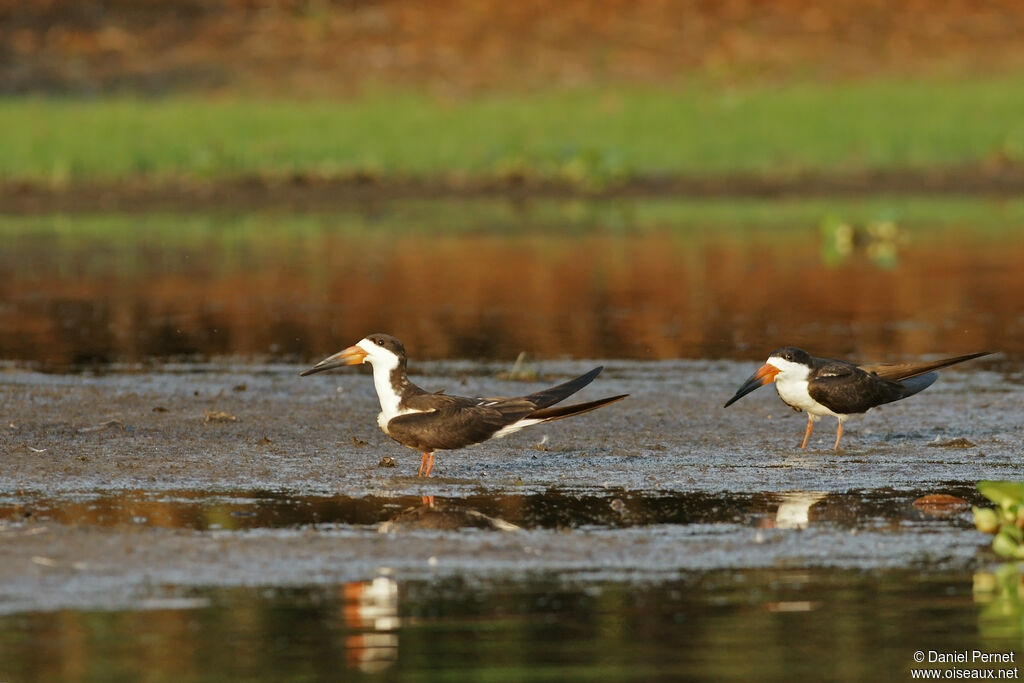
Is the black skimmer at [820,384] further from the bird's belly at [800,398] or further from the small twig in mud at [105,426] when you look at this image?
the small twig in mud at [105,426]

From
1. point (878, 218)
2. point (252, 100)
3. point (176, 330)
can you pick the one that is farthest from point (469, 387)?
point (252, 100)

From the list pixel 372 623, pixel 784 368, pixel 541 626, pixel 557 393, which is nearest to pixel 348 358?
pixel 557 393

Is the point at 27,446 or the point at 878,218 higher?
the point at 878,218

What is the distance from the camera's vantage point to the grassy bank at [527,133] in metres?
26.8

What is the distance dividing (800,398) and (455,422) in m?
2.10

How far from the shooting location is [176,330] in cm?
1568

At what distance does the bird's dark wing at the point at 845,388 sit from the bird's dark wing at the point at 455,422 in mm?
1726

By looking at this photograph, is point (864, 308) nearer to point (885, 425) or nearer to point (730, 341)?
point (730, 341)

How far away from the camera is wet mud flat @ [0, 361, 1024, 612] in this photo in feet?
25.0

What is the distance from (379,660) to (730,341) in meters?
8.86

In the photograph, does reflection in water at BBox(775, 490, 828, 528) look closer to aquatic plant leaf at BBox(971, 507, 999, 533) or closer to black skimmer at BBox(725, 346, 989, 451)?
aquatic plant leaf at BBox(971, 507, 999, 533)

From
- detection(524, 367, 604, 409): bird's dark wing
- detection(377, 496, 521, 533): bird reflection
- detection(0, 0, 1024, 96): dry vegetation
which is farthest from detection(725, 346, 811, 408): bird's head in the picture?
detection(0, 0, 1024, 96): dry vegetation

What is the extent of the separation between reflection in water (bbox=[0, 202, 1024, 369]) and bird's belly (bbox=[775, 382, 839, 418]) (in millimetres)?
3784

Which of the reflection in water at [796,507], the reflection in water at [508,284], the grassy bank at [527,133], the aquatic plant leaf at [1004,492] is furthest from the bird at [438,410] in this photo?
the grassy bank at [527,133]
